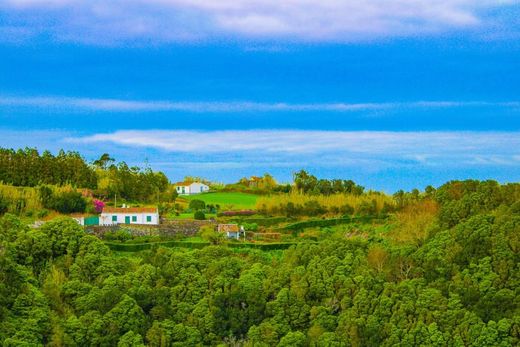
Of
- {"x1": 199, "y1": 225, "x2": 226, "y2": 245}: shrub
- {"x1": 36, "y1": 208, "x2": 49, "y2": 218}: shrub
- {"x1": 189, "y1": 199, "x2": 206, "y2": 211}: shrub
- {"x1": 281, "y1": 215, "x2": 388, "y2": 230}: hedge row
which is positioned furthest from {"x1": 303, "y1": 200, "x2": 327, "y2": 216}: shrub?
{"x1": 36, "y1": 208, "x2": 49, "y2": 218}: shrub

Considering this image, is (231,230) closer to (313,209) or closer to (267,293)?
(313,209)

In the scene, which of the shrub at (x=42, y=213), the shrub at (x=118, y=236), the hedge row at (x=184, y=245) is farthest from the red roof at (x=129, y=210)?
the hedge row at (x=184, y=245)

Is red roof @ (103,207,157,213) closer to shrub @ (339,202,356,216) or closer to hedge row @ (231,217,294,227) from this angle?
hedge row @ (231,217,294,227)

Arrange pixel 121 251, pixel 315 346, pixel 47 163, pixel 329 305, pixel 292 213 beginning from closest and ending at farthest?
pixel 315 346 < pixel 329 305 < pixel 121 251 < pixel 292 213 < pixel 47 163

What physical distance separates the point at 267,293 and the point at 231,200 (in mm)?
32458

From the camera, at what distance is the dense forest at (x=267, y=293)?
1427cm

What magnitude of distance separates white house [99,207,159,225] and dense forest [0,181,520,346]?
683 inches

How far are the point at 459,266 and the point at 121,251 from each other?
13995 millimetres

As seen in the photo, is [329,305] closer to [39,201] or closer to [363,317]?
[363,317]

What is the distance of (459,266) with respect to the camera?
15.9 m

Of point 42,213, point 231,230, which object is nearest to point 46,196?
point 42,213

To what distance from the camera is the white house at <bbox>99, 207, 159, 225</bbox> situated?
3450 centimetres

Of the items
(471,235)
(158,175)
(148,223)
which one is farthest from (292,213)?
(471,235)

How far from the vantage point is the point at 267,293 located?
15383 mm
